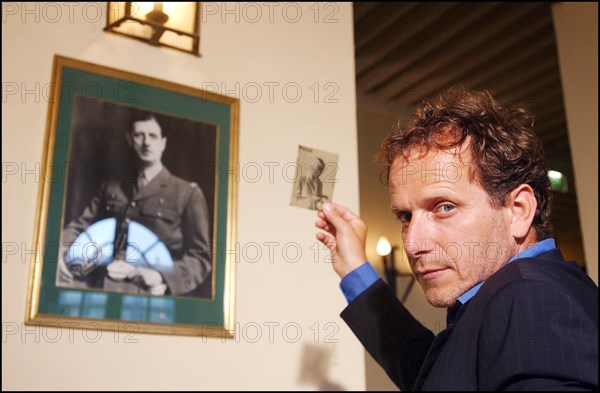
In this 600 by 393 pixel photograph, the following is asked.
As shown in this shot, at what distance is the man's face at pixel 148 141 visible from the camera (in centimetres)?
187

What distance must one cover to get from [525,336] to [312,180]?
1273mm

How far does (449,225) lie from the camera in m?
1.13

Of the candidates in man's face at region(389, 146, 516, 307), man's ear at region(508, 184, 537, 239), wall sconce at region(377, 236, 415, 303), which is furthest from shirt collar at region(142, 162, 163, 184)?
wall sconce at region(377, 236, 415, 303)

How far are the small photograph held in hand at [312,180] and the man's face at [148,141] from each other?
15.2 inches

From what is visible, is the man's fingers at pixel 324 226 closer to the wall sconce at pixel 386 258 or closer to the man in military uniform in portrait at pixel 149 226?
the man in military uniform in portrait at pixel 149 226

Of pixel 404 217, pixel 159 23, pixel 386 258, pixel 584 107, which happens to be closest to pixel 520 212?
pixel 404 217

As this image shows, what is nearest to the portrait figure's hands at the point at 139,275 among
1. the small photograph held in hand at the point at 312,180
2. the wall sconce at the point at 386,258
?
the small photograph held in hand at the point at 312,180

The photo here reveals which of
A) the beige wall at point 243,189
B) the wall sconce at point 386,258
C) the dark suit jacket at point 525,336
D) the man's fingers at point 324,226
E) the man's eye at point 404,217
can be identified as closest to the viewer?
the dark suit jacket at point 525,336

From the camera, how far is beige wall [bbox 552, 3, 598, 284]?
3.74 m

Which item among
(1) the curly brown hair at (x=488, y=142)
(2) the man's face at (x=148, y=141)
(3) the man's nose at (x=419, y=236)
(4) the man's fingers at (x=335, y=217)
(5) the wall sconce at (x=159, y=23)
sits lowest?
(3) the man's nose at (x=419, y=236)

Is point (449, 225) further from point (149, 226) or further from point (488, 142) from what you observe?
point (149, 226)

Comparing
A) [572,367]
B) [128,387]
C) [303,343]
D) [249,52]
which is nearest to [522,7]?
[249,52]

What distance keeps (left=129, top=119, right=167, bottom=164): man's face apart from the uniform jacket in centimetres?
5

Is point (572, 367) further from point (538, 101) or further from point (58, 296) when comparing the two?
point (538, 101)
